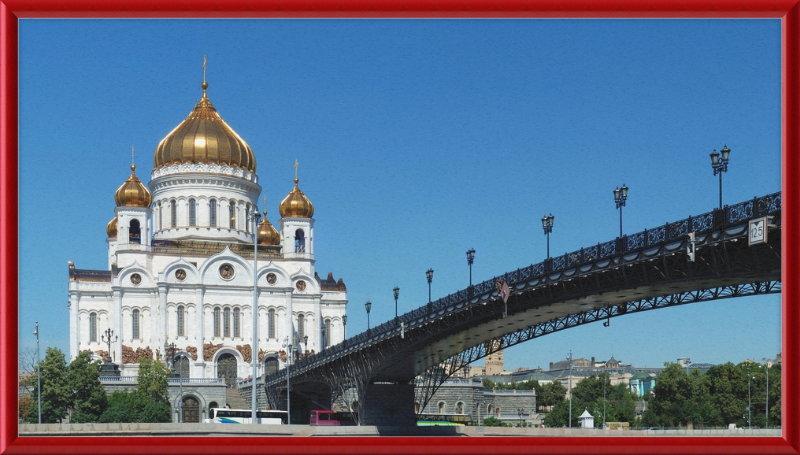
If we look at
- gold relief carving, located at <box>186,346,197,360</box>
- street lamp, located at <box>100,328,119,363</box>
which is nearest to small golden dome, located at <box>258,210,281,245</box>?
gold relief carving, located at <box>186,346,197,360</box>

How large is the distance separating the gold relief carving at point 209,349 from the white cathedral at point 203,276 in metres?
0.08

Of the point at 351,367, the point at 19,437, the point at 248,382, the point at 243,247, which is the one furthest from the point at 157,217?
the point at 19,437

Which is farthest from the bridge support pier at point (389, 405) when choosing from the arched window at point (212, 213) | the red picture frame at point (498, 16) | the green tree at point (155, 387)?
the red picture frame at point (498, 16)

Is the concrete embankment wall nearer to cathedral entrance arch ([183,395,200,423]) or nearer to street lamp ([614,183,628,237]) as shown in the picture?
A: street lamp ([614,183,628,237])

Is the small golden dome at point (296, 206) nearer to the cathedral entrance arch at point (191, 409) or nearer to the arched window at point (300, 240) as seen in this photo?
the arched window at point (300, 240)

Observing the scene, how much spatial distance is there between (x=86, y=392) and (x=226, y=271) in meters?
24.0

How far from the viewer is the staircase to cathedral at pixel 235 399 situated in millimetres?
70875

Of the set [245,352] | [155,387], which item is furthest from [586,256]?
[245,352]

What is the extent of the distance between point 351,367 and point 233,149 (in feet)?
118

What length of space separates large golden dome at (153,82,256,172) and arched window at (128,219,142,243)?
5809mm

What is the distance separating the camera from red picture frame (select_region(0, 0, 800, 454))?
38.6 feet

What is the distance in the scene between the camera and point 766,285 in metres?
27.2

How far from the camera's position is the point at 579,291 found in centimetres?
3447
